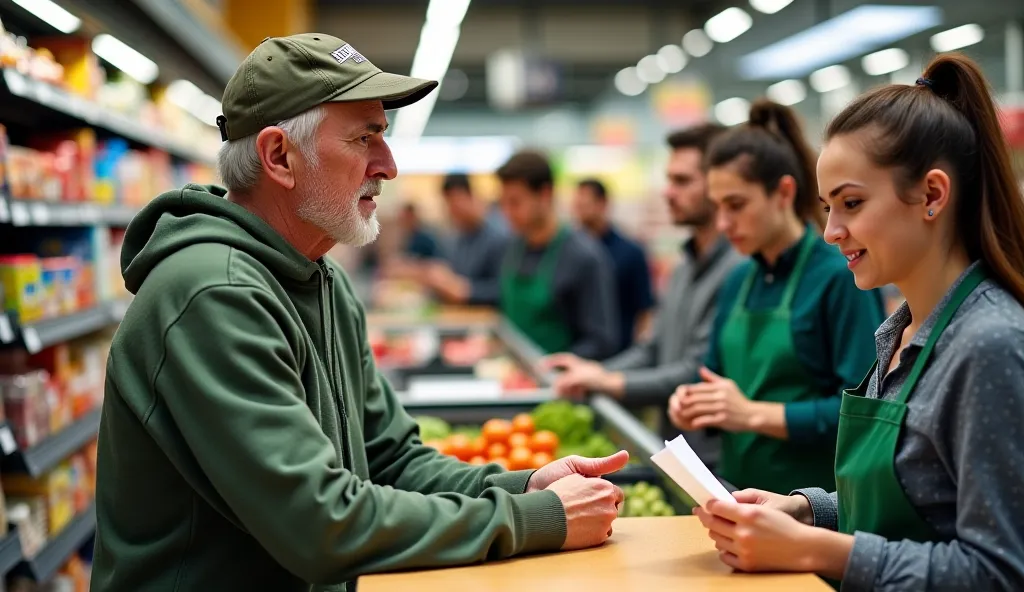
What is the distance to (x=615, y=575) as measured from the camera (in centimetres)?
179

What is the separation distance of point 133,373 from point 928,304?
1487mm

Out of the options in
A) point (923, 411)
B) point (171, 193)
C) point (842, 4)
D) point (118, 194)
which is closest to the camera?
point (923, 411)

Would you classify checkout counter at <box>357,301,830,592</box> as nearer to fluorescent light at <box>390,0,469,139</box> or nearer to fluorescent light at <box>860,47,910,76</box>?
fluorescent light at <box>390,0,469,139</box>

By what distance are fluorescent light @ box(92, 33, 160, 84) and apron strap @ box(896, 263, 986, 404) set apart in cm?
426

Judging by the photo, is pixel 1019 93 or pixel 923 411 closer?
pixel 923 411

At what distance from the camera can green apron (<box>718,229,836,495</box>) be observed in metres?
3.10

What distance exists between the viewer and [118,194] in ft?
16.9

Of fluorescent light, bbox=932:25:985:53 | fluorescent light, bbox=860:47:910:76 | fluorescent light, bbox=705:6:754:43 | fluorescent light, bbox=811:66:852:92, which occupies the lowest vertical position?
fluorescent light, bbox=932:25:985:53

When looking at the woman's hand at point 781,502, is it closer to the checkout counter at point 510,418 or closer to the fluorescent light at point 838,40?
the checkout counter at point 510,418

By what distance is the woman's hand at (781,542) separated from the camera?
171cm

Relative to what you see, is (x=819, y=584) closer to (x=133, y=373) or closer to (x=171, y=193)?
(x=133, y=373)

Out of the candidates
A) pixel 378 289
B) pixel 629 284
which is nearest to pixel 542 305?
pixel 629 284

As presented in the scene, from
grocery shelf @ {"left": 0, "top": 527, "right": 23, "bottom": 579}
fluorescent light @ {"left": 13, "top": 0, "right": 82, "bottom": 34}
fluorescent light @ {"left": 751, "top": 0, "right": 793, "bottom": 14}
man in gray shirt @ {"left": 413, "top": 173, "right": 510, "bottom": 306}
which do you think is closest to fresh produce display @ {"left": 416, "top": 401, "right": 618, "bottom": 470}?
grocery shelf @ {"left": 0, "top": 527, "right": 23, "bottom": 579}

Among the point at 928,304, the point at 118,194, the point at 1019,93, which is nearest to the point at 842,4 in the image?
the point at 1019,93
